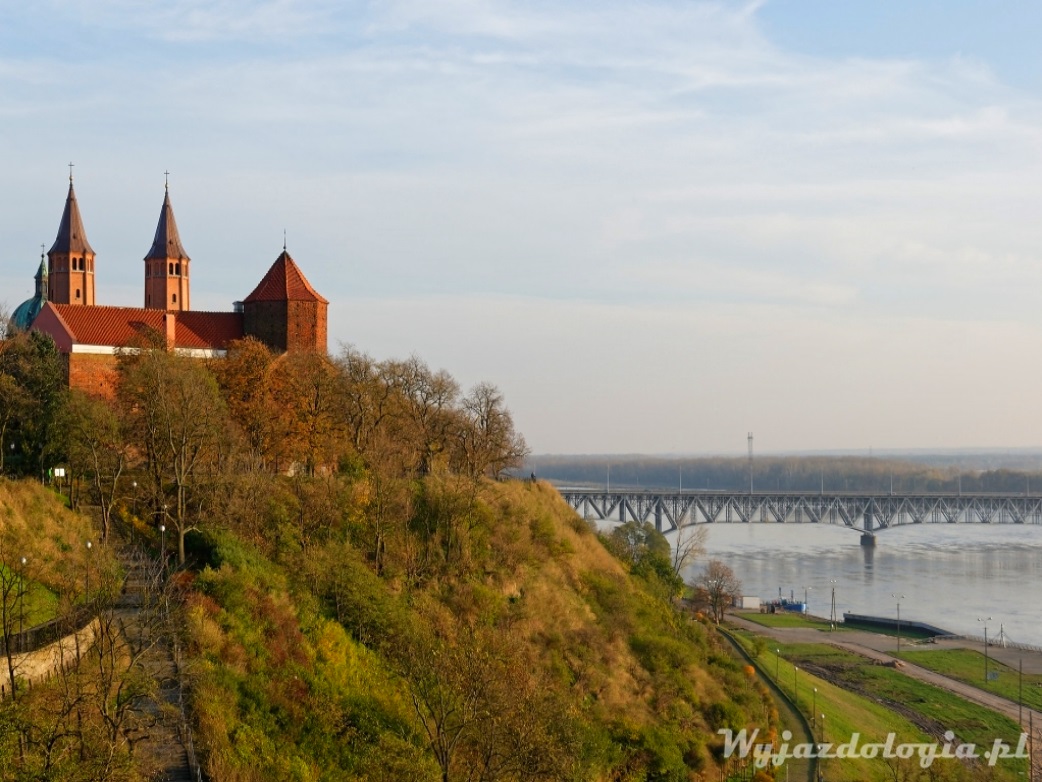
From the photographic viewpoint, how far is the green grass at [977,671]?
155 ft

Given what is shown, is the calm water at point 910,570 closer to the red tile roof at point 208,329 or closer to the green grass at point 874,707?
the green grass at point 874,707

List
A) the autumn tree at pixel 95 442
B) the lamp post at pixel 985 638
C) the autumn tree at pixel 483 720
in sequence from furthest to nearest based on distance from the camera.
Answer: the lamp post at pixel 985 638 < the autumn tree at pixel 95 442 < the autumn tree at pixel 483 720

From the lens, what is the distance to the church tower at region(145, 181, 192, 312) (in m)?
60.7

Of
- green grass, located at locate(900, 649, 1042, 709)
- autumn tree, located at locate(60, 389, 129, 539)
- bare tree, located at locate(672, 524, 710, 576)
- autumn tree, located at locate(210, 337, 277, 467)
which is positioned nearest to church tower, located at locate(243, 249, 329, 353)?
autumn tree, located at locate(210, 337, 277, 467)

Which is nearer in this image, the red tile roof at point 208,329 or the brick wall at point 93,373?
the brick wall at point 93,373

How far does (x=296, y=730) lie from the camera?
75.2 feet

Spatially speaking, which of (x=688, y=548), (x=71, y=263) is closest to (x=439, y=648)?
(x=71, y=263)

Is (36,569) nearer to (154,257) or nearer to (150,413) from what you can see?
(150,413)

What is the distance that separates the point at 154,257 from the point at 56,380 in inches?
1067

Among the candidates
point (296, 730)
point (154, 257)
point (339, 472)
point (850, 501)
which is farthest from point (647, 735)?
point (850, 501)

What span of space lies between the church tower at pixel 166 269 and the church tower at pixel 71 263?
9.84 ft

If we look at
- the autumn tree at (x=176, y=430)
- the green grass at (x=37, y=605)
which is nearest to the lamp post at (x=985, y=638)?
the autumn tree at (x=176, y=430)

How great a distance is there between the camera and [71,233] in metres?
61.1

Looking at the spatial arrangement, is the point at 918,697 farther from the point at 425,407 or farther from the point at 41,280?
the point at 41,280
